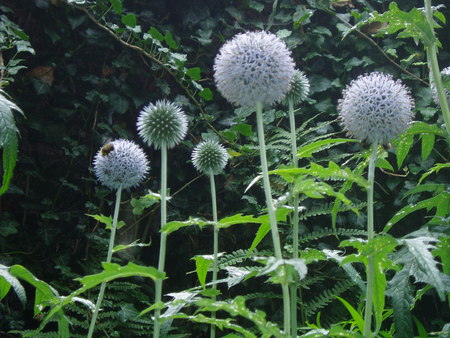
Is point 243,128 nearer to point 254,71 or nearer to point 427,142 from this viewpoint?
point 427,142

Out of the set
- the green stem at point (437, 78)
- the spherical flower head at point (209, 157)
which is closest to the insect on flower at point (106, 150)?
the spherical flower head at point (209, 157)

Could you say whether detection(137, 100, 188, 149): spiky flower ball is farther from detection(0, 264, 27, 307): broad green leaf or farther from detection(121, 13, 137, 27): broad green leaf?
detection(121, 13, 137, 27): broad green leaf

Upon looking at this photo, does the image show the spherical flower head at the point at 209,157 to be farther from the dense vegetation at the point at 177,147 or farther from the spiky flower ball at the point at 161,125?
the dense vegetation at the point at 177,147

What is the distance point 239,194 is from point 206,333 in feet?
2.96

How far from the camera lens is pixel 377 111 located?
69.7 inches

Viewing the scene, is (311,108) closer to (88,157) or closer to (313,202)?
(313,202)

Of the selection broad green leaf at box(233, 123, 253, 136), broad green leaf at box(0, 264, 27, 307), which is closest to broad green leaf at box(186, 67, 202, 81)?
broad green leaf at box(233, 123, 253, 136)

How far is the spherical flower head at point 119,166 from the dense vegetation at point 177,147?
0.38 m

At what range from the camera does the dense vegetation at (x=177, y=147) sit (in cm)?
306

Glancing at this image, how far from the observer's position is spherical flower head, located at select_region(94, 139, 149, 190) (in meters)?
2.48

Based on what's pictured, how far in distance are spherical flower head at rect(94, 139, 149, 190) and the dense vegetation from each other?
380 millimetres

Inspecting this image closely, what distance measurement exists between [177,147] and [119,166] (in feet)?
3.56

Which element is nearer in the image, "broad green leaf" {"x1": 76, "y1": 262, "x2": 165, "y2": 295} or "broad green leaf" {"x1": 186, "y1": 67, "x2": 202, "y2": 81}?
"broad green leaf" {"x1": 76, "y1": 262, "x2": 165, "y2": 295}

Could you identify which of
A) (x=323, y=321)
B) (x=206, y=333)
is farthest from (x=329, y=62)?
(x=206, y=333)
